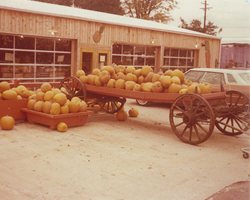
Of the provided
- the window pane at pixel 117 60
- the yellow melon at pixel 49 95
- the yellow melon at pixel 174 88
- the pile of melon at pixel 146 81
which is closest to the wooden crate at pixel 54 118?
the yellow melon at pixel 49 95

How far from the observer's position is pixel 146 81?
8.86 meters

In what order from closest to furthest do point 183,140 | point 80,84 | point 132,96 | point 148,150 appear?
point 148,150
point 183,140
point 132,96
point 80,84

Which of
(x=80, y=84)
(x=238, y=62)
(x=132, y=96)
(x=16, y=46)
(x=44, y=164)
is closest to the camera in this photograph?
(x=44, y=164)

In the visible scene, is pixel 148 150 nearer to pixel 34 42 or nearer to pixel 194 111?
pixel 194 111

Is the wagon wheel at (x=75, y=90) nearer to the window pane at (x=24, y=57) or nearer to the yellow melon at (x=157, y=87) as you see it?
the yellow melon at (x=157, y=87)

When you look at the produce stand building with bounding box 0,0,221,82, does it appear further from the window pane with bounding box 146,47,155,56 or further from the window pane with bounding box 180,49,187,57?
the window pane with bounding box 180,49,187,57

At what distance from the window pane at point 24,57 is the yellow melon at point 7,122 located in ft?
24.2

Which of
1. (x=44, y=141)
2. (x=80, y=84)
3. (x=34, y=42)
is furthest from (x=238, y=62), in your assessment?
(x=44, y=141)

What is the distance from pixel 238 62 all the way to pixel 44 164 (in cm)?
3840

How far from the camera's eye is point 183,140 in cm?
758

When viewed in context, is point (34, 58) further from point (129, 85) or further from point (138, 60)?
point (129, 85)

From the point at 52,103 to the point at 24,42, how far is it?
7.62m

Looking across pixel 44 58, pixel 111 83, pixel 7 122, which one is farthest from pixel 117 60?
pixel 7 122

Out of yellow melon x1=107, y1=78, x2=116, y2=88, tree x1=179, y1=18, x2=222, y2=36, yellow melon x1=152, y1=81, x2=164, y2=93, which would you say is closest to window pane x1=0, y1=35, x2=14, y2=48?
yellow melon x1=107, y1=78, x2=116, y2=88
